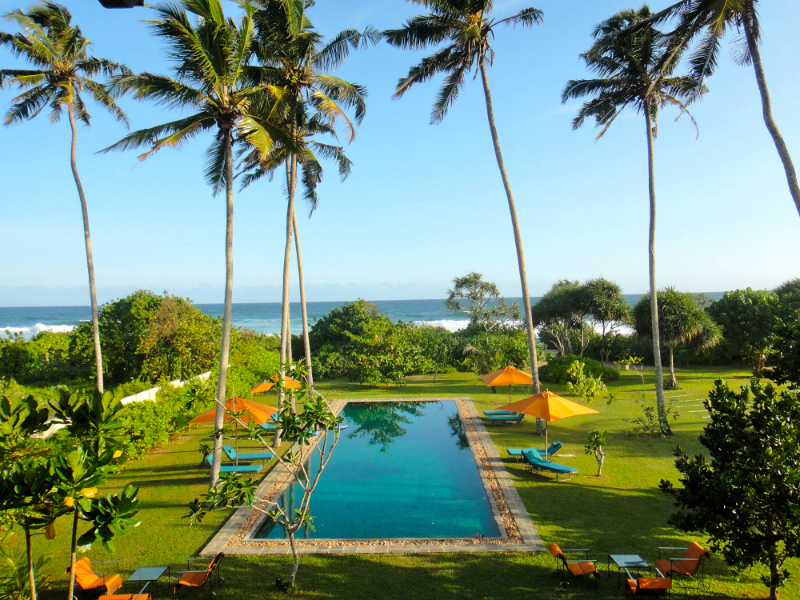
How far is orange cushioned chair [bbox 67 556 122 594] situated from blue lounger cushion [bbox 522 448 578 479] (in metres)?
8.47

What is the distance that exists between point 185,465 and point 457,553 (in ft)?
26.2

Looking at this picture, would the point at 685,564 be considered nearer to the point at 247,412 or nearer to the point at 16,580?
→ the point at 16,580

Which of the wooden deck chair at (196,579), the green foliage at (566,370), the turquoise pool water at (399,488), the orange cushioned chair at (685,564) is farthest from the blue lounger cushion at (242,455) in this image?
the green foliage at (566,370)

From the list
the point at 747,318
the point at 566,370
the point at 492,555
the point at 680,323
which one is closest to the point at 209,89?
the point at 492,555

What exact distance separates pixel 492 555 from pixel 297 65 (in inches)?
489

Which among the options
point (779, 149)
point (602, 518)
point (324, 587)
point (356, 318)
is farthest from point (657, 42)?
point (356, 318)

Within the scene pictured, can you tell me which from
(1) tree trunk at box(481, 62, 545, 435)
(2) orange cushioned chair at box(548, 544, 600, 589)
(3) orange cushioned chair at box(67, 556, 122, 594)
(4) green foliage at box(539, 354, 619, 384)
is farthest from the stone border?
(4) green foliage at box(539, 354, 619, 384)

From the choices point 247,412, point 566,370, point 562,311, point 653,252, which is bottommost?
point 566,370

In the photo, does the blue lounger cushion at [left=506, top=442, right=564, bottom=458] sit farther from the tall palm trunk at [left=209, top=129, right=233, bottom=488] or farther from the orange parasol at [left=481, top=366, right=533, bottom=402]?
the tall palm trunk at [left=209, top=129, right=233, bottom=488]

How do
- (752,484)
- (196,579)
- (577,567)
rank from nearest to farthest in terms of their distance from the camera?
(752,484)
(196,579)
(577,567)

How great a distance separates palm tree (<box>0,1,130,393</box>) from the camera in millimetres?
13094

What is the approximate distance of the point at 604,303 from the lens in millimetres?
32031

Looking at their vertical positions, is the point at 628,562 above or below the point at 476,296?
below

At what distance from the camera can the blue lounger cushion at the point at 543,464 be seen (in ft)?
34.8
